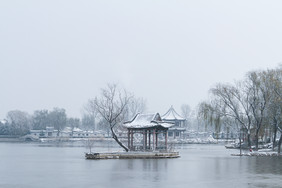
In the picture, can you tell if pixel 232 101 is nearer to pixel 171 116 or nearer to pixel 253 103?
pixel 253 103

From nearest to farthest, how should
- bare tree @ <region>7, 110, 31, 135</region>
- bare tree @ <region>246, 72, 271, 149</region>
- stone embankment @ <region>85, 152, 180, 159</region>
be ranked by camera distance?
1. stone embankment @ <region>85, 152, 180, 159</region>
2. bare tree @ <region>246, 72, 271, 149</region>
3. bare tree @ <region>7, 110, 31, 135</region>

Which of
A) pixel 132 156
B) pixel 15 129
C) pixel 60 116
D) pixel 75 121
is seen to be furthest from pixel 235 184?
pixel 75 121

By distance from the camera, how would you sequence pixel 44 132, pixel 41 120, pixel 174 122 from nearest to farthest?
pixel 174 122 → pixel 44 132 → pixel 41 120

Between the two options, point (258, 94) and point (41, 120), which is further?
point (41, 120)

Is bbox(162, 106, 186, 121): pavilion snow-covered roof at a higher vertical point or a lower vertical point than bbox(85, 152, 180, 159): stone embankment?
higher

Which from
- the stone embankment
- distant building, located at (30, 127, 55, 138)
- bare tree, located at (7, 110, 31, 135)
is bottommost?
the stone embankment

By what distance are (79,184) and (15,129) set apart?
355 feet

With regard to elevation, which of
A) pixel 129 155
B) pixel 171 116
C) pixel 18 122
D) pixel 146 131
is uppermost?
pixel 171 116

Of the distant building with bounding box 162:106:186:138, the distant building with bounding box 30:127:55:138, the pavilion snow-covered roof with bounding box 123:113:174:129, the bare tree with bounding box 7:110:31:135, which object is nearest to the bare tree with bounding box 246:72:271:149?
the pavilion snow-covered roof with bounding box 123:113:174:129

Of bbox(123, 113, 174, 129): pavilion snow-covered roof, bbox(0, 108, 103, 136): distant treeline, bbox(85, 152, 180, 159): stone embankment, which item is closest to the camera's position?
bbox(85, 152, 180, 159): stone embankment

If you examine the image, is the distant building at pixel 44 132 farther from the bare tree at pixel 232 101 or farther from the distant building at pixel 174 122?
the bare tree at pixel 232 101

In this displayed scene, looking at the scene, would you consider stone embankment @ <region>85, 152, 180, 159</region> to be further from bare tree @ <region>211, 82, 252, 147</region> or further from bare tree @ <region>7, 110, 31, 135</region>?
bare tree @ <region>7, 110, 31, 135</region>

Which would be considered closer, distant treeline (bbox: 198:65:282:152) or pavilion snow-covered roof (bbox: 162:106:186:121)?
distant treeline (bbox: 198:65:282:152)

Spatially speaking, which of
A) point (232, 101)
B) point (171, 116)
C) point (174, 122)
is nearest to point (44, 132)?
point (171, 116)
